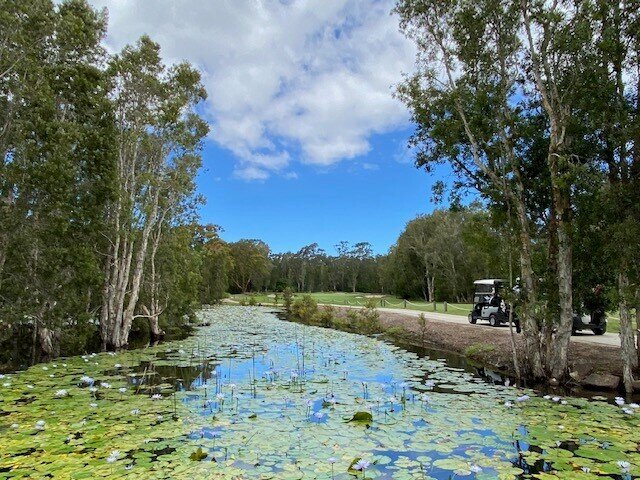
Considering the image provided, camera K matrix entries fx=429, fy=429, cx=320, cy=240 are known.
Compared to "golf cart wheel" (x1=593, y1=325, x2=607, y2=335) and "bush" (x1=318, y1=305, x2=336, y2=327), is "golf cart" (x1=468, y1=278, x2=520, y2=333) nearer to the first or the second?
"golf cart wheel" (x1=593, y1=325, x2=607, y2=335)

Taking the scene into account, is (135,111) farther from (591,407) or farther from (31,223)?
(591,407)

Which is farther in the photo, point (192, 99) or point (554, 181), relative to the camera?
point (192, 99)

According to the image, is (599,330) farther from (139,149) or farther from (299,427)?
(139,149)

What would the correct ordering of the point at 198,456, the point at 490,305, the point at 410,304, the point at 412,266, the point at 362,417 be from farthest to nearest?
the point at 412,266 < the point at 410,304 < the point at 490,305 < the point at 362,417 < the point at 198,456

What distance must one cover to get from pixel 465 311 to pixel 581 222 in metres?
21.1

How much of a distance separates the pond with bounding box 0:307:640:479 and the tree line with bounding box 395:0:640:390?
8.64ft

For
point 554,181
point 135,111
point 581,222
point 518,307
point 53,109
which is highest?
point 135,111

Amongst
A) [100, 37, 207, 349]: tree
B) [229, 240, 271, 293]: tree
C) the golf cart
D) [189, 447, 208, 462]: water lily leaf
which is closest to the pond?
[189, 447, 208, 462]: water lily leaf

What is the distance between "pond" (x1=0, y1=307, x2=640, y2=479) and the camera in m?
5.02

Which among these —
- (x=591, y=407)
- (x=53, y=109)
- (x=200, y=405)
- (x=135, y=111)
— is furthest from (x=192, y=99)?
(x=591, y=407)

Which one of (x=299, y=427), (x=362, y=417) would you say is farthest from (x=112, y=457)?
(x=362, y=417)

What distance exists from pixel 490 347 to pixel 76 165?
14.4 metres

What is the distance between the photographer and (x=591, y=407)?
26.3 feet

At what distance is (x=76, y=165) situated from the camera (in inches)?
518
